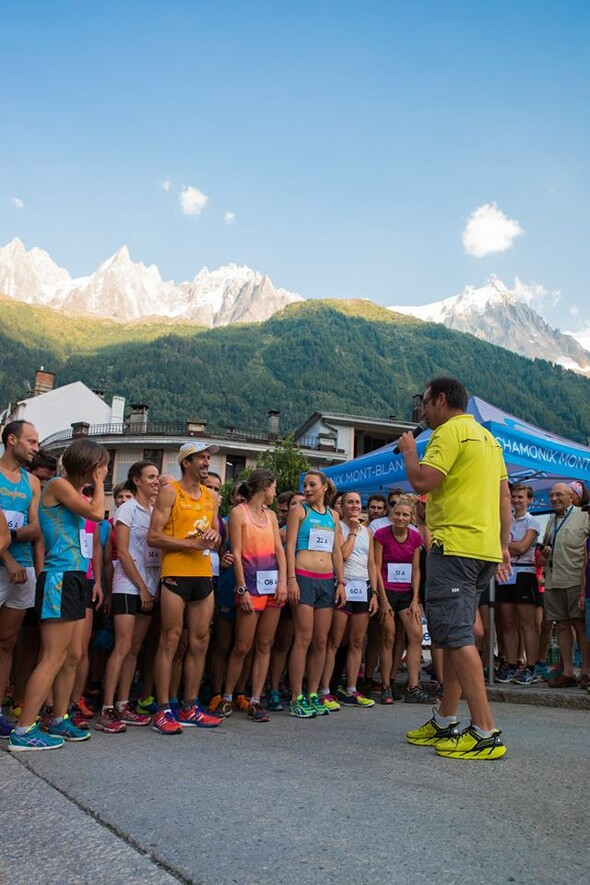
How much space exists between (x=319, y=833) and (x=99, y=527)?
3922 mm

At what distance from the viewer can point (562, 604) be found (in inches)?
280

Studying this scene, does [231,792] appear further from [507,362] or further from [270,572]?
[507,362]

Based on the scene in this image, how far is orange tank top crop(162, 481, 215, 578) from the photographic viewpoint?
5.02m

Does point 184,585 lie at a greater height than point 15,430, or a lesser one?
A: lesser

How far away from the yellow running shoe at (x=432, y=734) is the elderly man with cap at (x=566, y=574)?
333 cm

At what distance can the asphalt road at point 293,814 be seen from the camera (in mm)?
2008

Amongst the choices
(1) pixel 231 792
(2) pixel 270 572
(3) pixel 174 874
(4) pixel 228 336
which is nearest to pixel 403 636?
(2) pixel 270 572

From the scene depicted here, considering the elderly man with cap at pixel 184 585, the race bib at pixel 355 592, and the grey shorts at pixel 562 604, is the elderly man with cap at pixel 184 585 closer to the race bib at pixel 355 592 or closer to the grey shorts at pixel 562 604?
the race bib at pixel 355 592

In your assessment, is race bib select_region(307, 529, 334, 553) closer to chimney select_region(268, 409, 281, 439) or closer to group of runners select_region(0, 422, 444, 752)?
group of runners select_region(0, 422, 444, 752)

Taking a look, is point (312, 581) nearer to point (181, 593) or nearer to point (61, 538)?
point (181, 593)

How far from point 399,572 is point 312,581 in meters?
1.35

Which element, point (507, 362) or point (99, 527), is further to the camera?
point (507, 362)

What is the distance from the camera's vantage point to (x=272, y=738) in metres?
4.39

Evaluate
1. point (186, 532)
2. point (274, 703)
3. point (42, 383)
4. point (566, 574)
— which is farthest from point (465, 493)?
point (42, 383)
